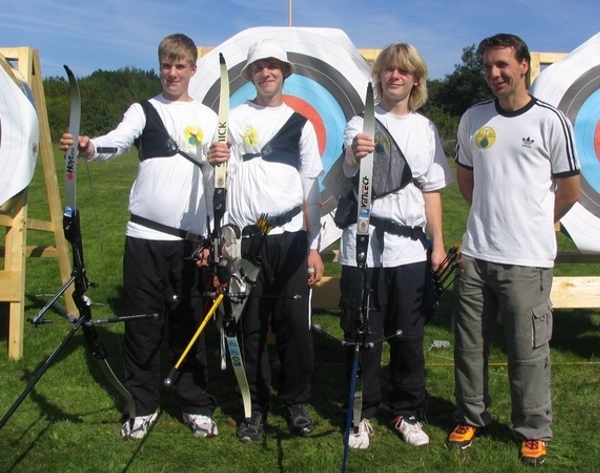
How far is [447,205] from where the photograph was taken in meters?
10.8

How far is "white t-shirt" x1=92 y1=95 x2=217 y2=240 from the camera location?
281cm

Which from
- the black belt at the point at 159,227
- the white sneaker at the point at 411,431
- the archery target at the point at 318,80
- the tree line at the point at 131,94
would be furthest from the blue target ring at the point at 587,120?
the tree line at the point at 131,94

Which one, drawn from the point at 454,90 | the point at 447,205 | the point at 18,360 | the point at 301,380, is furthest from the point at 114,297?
the point at 454,90

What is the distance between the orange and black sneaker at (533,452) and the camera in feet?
9.07

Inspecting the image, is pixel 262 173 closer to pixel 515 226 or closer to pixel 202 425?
pixel 515 226

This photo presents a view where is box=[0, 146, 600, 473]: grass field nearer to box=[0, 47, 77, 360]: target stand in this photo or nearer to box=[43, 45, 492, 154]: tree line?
box=[0, 47, 77, 360]: target stand

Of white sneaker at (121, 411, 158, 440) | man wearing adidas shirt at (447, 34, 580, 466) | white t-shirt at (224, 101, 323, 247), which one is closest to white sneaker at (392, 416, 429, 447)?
man wearing adidas shirt at (447, 34, 580, 466)

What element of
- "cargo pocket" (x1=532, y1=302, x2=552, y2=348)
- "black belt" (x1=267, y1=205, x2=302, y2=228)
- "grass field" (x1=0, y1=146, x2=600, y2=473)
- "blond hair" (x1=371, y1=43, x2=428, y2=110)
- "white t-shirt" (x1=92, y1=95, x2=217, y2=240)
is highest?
"blond hair" (x1=371, y1=43, x2=428, y2=110)

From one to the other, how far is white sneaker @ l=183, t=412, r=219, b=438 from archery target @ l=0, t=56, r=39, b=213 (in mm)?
1681

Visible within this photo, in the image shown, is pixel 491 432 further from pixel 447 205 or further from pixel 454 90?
pixel 454 90

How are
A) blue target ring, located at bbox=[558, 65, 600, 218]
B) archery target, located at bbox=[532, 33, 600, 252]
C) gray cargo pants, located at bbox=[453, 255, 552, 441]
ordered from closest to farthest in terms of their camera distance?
1. gray cargo pants, located at bbox=[453, 255, 552, 441]
2. archery target, located at bbox=[532, 33, 600, 252]
3. blue target ring, located at bbox=[558, 65, 600, 218]

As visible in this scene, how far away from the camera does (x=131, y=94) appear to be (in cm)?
3288

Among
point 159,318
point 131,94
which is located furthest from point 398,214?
point 131,94

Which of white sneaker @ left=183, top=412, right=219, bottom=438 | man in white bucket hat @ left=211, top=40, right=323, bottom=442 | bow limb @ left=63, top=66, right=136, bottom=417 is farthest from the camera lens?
white sneaker @ left=183, top=412, right=219, bottom=438
